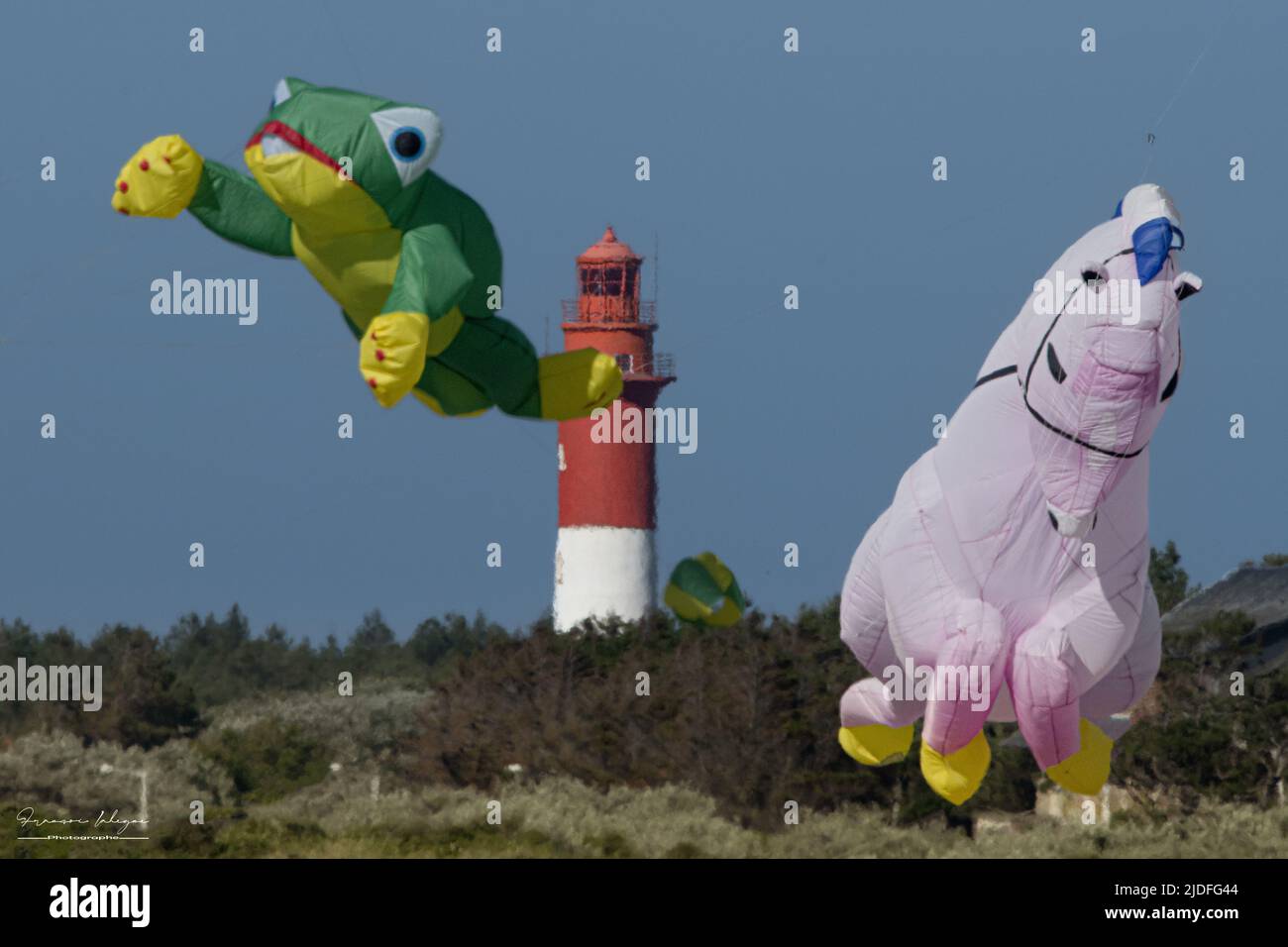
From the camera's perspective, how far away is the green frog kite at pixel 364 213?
18.2 meters

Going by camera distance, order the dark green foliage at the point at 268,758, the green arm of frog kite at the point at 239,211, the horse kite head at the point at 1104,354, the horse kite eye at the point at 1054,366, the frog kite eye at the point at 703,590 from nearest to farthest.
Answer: the horse kite head at the point at 1104,354
the horse kite eye at the point at 1054,366
the green arm of frog kite at the point at 239,211
the frog kite eye at the point at 703,590
the dark green foliage at the point at 268,758

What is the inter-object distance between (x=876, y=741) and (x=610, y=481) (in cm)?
1769

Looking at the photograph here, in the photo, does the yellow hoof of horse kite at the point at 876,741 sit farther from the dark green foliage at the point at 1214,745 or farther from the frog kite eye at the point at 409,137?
the dark green foliage at the point at 1214,745

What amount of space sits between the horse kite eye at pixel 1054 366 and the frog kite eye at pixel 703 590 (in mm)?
5530

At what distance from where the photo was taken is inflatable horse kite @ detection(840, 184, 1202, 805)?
17.3 metres

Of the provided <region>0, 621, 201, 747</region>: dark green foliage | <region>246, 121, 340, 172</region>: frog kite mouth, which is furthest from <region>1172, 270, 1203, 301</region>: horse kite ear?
<region>0, 621, 201, 747</region>: dark green foliage

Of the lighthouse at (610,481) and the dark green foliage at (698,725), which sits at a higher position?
the lighthouse at (610,481)

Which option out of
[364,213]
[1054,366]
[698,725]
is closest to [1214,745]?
A: [698,725]

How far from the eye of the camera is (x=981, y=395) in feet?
61.9

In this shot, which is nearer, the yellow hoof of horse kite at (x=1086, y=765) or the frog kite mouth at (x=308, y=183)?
the frog kite mouth at (x=308, y=183)

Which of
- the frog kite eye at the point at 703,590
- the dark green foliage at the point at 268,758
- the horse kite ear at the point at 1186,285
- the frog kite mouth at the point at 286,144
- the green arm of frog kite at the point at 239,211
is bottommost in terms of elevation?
the dark green foliage at the point at 268,758

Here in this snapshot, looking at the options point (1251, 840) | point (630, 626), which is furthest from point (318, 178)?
point (630, 626)

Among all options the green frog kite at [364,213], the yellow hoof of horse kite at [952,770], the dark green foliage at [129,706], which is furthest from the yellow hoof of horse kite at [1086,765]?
the dark green foliage at [129,706]

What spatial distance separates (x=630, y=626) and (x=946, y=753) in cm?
1797
